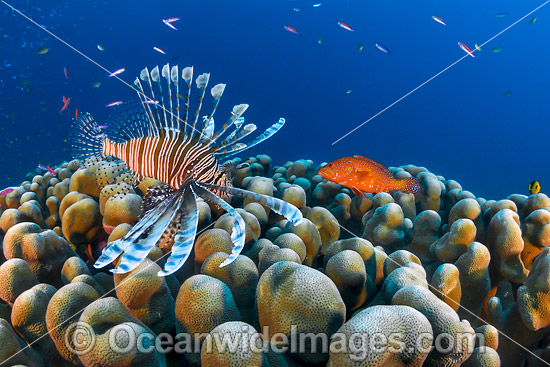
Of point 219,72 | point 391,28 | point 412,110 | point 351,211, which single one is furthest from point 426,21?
point 351,211

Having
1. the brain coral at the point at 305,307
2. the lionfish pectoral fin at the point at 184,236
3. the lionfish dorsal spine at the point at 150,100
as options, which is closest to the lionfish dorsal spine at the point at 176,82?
the lionfish dorsal spine at the point at 150,100

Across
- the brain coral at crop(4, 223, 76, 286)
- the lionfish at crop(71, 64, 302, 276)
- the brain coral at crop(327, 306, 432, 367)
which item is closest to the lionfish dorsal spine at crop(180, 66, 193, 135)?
the lionfish at crop(71, 64, 302, 276)

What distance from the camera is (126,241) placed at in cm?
135

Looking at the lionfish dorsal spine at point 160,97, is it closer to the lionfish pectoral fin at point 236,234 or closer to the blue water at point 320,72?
the lionfish pectoral fin at point 236,234

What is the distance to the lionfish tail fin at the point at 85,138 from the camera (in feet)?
9.61

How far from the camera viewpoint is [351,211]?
9.39 ft

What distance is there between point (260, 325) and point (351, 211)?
5.85 ft

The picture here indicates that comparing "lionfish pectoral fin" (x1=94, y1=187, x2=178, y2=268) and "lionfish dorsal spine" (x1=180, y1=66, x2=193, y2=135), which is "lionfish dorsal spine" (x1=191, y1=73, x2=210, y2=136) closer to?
"lionfish dorsal spine" (x1=180, y1=66, x2=193, y2=135)

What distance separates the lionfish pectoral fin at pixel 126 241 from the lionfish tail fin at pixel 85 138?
175 cm

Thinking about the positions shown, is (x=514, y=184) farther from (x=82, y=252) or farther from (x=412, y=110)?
(x=82, y=252)

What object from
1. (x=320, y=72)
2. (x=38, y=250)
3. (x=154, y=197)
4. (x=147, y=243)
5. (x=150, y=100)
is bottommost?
(x=38, y=250)

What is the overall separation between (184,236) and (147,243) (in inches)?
5.9

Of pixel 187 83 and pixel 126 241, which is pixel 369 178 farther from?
pixel 126 241

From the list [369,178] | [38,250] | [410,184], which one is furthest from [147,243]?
[410,184]
